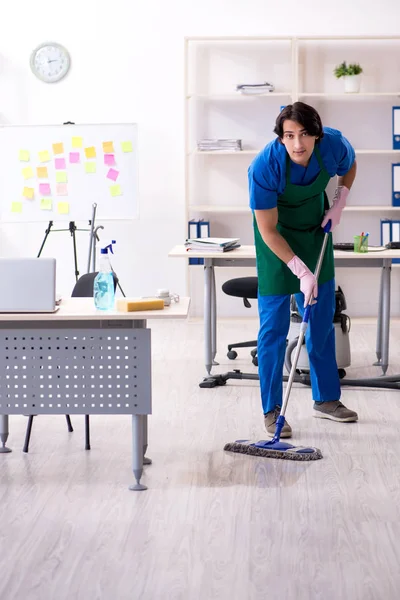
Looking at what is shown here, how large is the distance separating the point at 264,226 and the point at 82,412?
1.06 metres

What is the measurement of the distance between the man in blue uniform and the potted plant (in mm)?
2497

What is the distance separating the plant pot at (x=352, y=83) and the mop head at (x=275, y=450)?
3410 mm

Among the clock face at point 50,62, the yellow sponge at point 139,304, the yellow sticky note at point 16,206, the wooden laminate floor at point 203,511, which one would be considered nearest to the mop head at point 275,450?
the wooden laminate floor at point 203,511

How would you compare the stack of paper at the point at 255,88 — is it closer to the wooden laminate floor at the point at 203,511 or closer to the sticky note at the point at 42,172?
the sticky note at the point at 42,172

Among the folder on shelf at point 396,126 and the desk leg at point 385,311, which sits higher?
the folder on shelf at point 396,126

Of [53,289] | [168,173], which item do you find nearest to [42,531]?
[53,289]

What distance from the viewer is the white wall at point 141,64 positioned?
643 cm

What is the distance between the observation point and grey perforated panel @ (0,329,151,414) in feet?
10.4

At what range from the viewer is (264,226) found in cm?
366

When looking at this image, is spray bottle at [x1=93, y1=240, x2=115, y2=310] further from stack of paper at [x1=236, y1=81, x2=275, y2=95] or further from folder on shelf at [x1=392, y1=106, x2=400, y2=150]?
folder on shelf at [x1=392, y1=106, x2=400, y2=150]

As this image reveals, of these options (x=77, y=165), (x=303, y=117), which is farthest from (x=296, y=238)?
(x=77, y=165)

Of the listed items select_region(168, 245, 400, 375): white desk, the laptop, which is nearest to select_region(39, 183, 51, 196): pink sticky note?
select_region(168, 245, 400, 375): white desk

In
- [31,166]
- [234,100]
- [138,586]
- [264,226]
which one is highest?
[234,100]

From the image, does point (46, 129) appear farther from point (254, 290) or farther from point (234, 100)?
point (254, 290)
